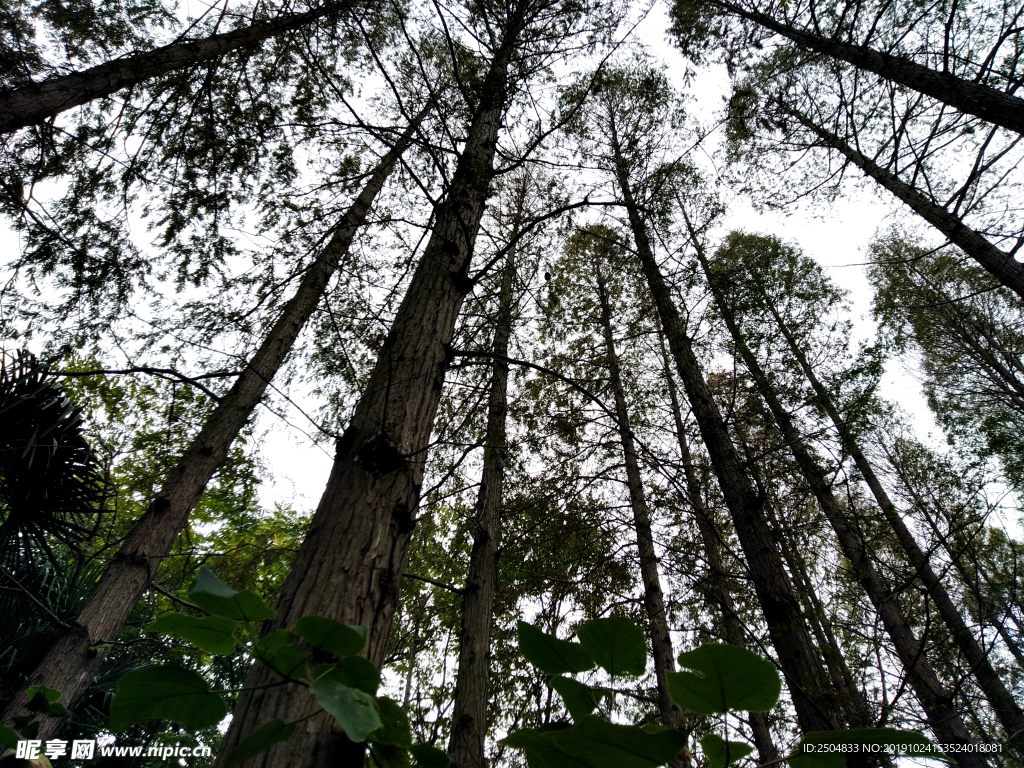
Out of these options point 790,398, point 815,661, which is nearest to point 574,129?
point 790,398

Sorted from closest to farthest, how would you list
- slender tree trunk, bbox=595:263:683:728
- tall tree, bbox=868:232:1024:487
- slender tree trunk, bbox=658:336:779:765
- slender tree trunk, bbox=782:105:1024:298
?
slender tree trunk, bbox=658:336:779:765, slender tree trunk, bbox=782:105:1024:298, slender tree trunk, bbox=595:263:683:728, tall tree, bbox=868:232:1024:487

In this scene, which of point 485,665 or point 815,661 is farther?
point 485,665

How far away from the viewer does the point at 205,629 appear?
0.43m

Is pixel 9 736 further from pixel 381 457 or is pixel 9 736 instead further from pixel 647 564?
pixel 647 564

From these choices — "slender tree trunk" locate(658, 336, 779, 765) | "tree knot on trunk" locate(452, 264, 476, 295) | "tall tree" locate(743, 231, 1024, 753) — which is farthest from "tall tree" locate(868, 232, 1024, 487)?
"tree knot on trunk" locate(452, 264, 476, 295)

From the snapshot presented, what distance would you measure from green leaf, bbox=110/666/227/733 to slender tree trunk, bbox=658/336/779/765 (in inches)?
104

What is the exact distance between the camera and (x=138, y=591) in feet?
10.7

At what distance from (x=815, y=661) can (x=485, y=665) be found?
2.57 metres

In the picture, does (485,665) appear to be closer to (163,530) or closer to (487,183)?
(163,530)

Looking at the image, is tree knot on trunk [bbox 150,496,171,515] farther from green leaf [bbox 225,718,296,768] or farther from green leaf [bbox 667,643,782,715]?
green leaf [bbox 667,643,782,715]

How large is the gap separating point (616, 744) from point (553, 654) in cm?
11

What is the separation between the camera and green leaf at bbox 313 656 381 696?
1.36 feet

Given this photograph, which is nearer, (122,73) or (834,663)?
(834,663)

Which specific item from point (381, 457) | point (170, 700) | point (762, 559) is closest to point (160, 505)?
point (381, 457)
